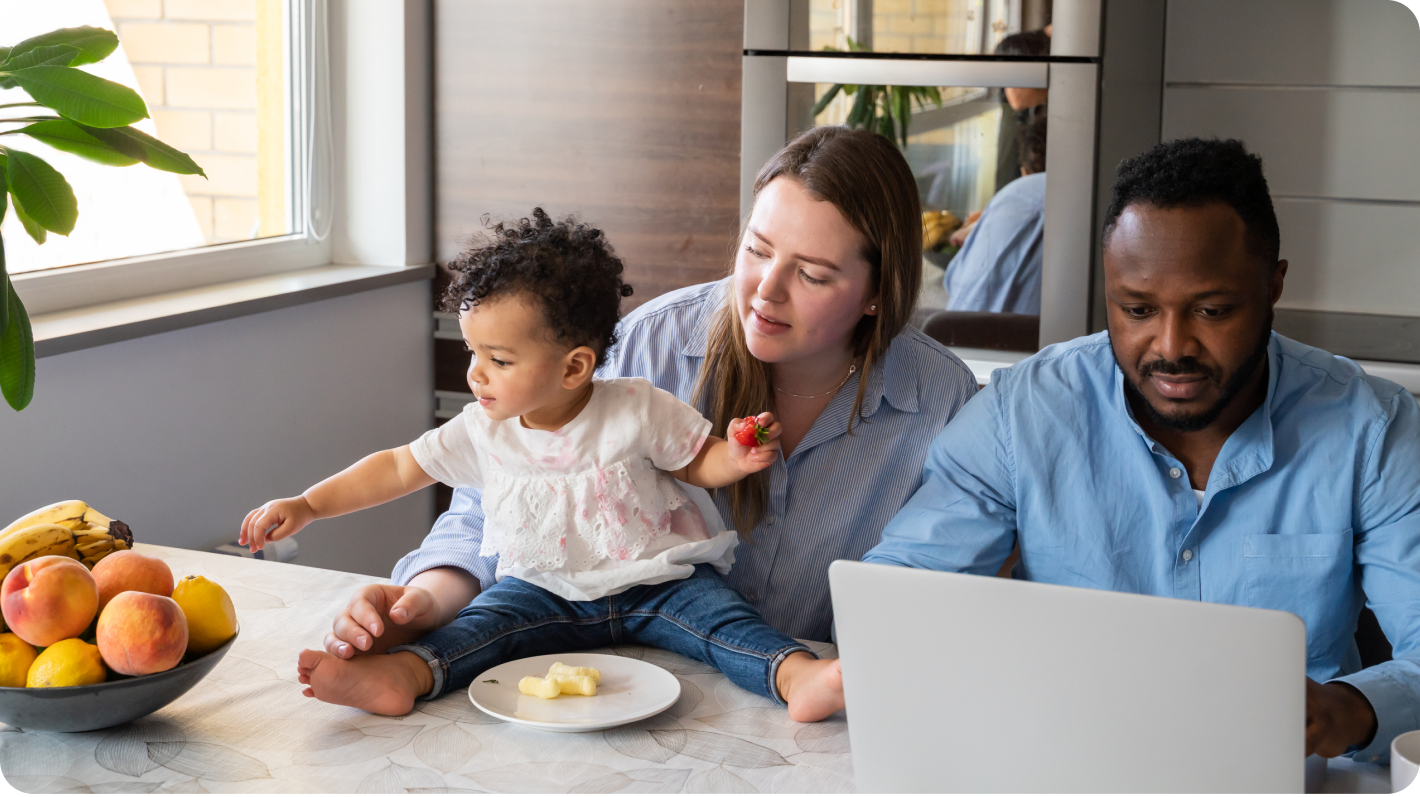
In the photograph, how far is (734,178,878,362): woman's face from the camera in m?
1.41

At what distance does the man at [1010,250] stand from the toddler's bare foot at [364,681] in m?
1.47

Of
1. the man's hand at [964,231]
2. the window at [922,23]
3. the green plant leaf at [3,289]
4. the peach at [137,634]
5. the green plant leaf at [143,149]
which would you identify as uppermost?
the window at [922,23]

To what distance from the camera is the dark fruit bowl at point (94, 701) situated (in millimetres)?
922

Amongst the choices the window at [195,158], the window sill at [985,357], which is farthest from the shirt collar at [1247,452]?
the window at [195,158]

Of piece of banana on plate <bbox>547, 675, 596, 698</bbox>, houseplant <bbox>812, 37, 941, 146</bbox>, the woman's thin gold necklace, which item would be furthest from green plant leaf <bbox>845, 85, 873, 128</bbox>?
piece of banana on plate <bbox>547, 675, 596, 698</bbox>

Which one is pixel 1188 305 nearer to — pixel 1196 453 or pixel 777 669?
pixel 1196 453

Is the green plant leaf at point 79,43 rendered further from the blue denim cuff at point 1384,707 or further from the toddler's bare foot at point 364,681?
the blue denim cuff at point 1384,707

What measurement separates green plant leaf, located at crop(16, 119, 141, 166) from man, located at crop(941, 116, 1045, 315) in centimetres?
147

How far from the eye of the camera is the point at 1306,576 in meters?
1.20

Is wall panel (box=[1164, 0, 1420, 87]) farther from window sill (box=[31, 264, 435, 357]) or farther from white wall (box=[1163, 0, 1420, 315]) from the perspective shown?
window sill (box=[31, 264, 435, 357])

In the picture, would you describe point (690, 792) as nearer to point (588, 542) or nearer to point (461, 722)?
point (461, 722)

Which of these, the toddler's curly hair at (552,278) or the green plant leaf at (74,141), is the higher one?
the green plant leaf at (74,141)

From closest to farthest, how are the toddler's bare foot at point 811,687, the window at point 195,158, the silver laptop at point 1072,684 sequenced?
the silver laptop at point 1072,684 < the toddler's bare foot at point 811,687 < the window at point 195,158

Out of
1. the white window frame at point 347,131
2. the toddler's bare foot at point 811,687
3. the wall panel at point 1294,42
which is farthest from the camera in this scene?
the white window frame at point 347,131
